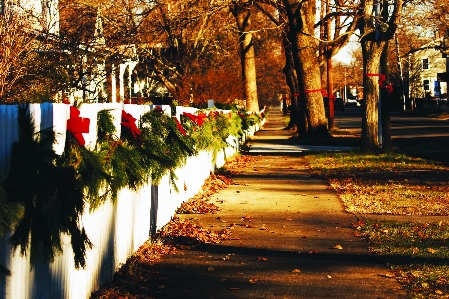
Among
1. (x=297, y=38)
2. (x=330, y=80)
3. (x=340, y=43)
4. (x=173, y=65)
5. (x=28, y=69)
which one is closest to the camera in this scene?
(x=28, y=69)

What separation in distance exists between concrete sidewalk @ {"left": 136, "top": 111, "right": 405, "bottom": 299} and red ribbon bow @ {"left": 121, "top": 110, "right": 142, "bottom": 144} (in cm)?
131

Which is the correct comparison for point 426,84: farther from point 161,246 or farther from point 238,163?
point 161,246

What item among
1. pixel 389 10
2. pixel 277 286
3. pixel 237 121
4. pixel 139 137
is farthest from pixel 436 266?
pixel 389 10

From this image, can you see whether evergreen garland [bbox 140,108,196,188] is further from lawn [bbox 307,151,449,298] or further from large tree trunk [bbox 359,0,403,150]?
large tree trunk [bbox 359,0,403,150]

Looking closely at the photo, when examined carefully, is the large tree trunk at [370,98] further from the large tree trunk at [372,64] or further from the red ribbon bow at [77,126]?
the red ribbon bow at [77,126]

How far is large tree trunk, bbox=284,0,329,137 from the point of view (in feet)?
93.3

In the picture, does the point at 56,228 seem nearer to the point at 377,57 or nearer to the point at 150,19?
the point at 377,57

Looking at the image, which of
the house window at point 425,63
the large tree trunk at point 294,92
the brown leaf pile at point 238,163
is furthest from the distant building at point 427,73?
the brown leaf pile at point 238,163

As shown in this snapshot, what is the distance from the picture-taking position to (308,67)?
1165 inches

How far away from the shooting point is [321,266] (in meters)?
8.00

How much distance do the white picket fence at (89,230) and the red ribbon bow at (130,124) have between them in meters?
0.12

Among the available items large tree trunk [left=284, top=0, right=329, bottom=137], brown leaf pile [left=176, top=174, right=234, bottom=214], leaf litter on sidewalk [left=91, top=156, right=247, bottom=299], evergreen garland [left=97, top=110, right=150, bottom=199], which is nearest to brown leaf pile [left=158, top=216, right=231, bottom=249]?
leaf litter on sidewalk [left=91, top=156, right=247, bottom=299]

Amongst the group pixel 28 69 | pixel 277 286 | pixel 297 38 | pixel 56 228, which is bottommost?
pixel 277 286

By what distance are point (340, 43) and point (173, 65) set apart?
7.54 m
